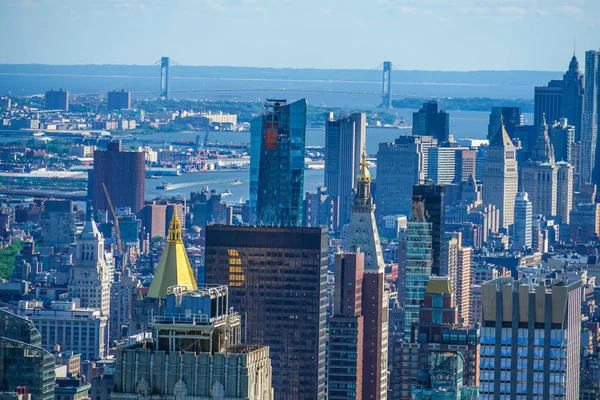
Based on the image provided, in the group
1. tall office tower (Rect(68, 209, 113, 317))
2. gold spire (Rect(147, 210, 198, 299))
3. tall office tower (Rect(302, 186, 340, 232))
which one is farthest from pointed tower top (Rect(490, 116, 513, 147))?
gold spire (Rect(147, 210, 198, 299))

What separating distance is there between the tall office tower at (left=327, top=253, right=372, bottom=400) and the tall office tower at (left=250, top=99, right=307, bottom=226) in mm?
4267

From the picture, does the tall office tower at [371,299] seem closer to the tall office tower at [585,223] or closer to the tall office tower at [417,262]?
the tall office tower at [417,262]

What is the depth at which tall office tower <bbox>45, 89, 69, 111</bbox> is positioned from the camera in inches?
6875

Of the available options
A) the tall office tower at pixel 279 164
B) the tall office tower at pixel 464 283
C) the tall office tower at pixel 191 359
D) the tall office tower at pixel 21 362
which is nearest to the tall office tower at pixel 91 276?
the tall office tower at pixel 464 283

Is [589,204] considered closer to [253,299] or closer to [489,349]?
[253,299]

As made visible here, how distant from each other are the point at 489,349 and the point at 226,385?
1299cm

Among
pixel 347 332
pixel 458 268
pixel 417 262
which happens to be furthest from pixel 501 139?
pixel 347 332

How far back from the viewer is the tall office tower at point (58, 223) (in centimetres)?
10912

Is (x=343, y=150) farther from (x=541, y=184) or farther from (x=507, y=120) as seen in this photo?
(x=507, y=120)

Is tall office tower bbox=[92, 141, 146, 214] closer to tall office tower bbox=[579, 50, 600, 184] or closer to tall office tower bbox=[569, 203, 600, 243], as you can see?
tall office tower bbox=[569, 203, 600, 243]

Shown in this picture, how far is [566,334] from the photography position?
34.9 m

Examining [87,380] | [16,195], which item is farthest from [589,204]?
[87,380]

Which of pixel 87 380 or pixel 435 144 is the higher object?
pixel 435 144

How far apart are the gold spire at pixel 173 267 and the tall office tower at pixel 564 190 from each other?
117436mm
